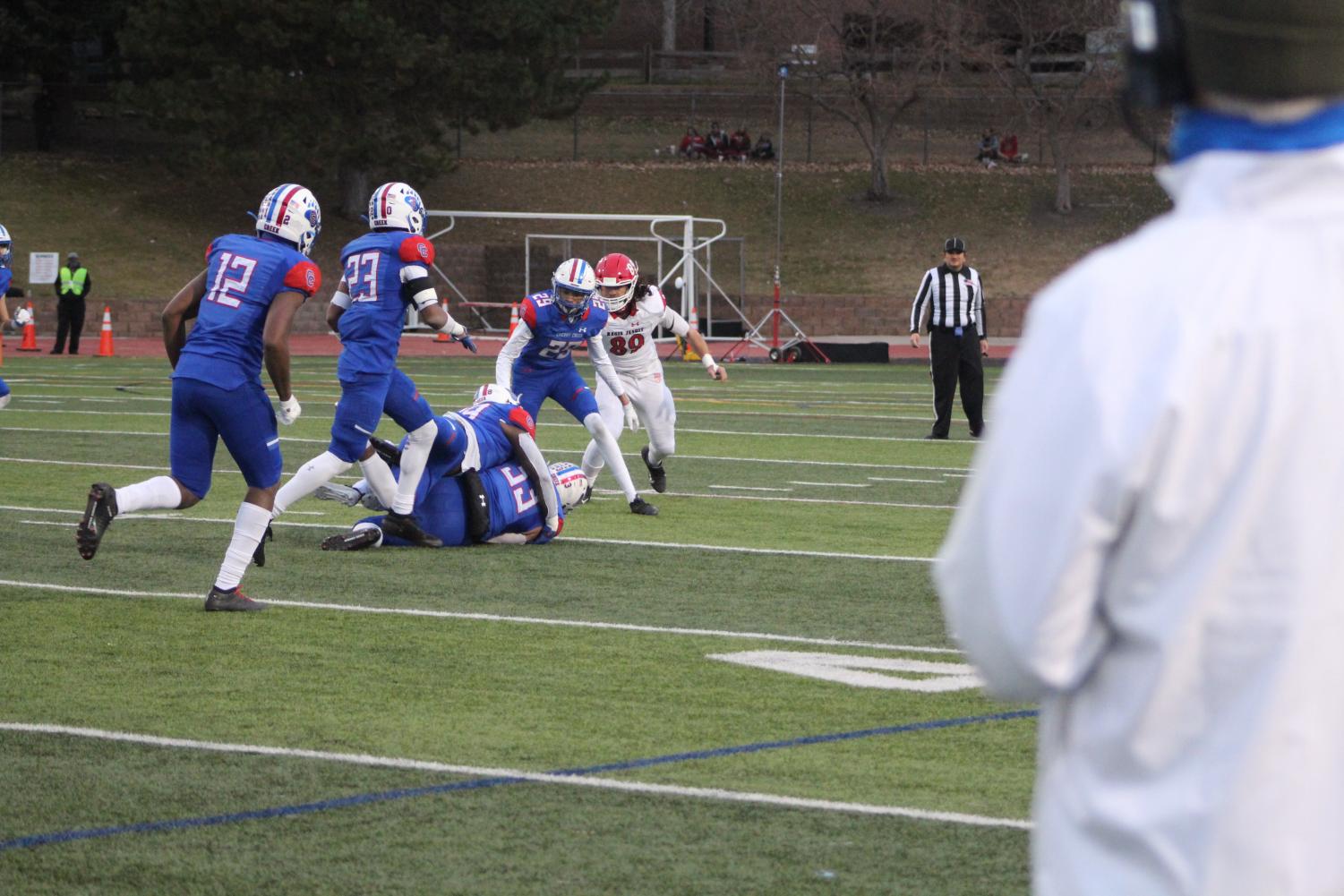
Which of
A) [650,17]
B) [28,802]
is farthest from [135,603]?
[650,17]

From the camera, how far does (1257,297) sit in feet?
6.08

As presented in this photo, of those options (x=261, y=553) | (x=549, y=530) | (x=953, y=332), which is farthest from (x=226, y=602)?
(x=953, y=332)

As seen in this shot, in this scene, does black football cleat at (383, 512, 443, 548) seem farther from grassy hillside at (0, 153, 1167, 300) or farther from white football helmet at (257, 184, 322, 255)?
grassy hillside at (0, 153, 1167, 300)

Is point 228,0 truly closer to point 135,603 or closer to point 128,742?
point 135,603

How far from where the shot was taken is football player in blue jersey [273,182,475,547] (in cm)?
1024

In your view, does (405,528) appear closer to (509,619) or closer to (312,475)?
(312,475)

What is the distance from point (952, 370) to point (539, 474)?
8050 mm

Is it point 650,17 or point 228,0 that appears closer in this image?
point 228,0

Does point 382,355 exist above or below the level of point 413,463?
above

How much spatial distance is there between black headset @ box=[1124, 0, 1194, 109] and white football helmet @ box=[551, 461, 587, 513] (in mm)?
9505

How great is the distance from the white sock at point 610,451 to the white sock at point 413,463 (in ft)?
6.70

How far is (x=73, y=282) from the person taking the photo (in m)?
30.0

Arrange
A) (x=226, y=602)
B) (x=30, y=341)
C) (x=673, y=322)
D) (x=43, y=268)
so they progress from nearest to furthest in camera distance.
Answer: (x=226, y=602) < (x=673, y=322) < (x=30, y=341) < (x=43, y=268)

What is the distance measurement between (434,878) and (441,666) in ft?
8.70
